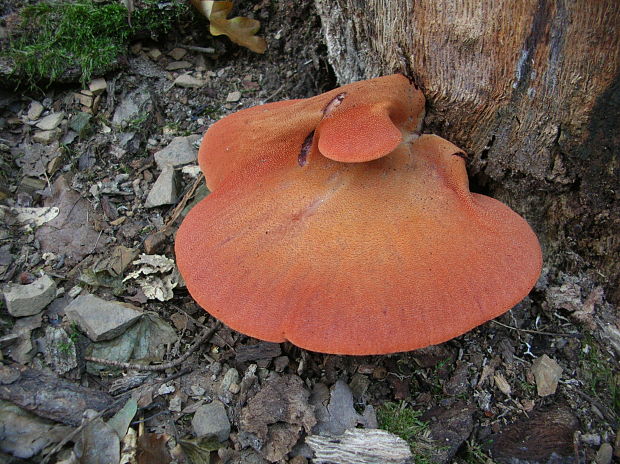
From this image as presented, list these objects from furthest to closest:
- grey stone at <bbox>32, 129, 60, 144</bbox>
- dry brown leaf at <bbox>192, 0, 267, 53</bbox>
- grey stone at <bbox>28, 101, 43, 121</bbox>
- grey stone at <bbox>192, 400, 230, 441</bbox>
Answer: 1. dry brown leaf at <bbox>192, 0, 267, 53</bbox>
2. grey stone at <bbox>28, 101, 43, 121</bbox>
3. grey stone at <bbox>32, 129, 60, 144</bbox>
4. grey stone at <bbox>192, 400, 230, 441</bbox>

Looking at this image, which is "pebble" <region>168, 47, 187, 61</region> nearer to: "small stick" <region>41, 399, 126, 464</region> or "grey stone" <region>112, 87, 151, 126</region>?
"grey stone" <region>112, 87, 151, 126</region>

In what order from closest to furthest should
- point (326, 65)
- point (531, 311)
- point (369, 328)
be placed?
1. point (369, 328)
2. point (531, 311)
3. point (326, 65)

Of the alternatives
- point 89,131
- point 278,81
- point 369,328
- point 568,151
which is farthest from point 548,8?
point 89,131

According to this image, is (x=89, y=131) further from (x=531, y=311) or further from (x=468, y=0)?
(x=531, y=311)

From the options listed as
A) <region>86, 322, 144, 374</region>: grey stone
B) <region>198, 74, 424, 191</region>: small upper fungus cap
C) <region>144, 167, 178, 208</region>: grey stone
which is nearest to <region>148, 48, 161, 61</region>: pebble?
<region>144, 167, 178, 208</region>: grey stone

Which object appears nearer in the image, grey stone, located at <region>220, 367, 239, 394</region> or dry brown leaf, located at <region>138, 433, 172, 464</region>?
dry brown leaf, located at <region>138, 433, 172, 464</region>
